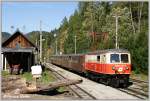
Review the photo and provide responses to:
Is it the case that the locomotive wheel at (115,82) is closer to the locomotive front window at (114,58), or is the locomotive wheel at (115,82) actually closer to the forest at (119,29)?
the locomotive front window at (114,58)

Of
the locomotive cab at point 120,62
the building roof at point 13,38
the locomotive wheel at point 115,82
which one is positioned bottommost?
the locomotive wheel at point 115,82

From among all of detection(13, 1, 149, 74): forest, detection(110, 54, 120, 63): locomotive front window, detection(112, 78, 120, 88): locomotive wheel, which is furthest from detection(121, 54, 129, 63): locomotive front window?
detection(13, 1, 149, 74): forest

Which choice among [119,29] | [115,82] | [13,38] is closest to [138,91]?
[115,82]

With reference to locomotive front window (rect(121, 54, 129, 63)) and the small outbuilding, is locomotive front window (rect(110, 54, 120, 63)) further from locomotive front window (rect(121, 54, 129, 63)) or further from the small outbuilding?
the small outbuilding

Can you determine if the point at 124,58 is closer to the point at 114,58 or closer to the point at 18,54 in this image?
the point at 114,58

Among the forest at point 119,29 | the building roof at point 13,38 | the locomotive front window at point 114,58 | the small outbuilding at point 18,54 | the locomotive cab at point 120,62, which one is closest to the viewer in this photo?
the locomotive cab at point 120,62

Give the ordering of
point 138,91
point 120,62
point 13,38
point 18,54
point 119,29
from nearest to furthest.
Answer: point 138,91 < point 120,62 < point 18,54 < point 13,38 < point 119,29

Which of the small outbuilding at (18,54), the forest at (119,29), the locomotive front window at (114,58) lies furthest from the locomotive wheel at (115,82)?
the small outbuilding at (18,54)

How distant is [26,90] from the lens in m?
20.4

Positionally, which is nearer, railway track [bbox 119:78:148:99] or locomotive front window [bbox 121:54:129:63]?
railway track [bbox 119:78:148:99]

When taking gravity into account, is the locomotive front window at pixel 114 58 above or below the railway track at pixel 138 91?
above

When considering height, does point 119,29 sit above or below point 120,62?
above

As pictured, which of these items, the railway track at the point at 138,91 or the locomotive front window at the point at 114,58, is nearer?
the railway track at the point at 138,91

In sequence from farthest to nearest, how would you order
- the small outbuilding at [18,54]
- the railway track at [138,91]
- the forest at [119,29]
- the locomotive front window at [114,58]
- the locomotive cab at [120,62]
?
the small outbuilding at [18,54] < the forest at [119,29] < the locomotive front window at [114,58] < the locomotive cab at [120,62] < the railway track at [138,91]
